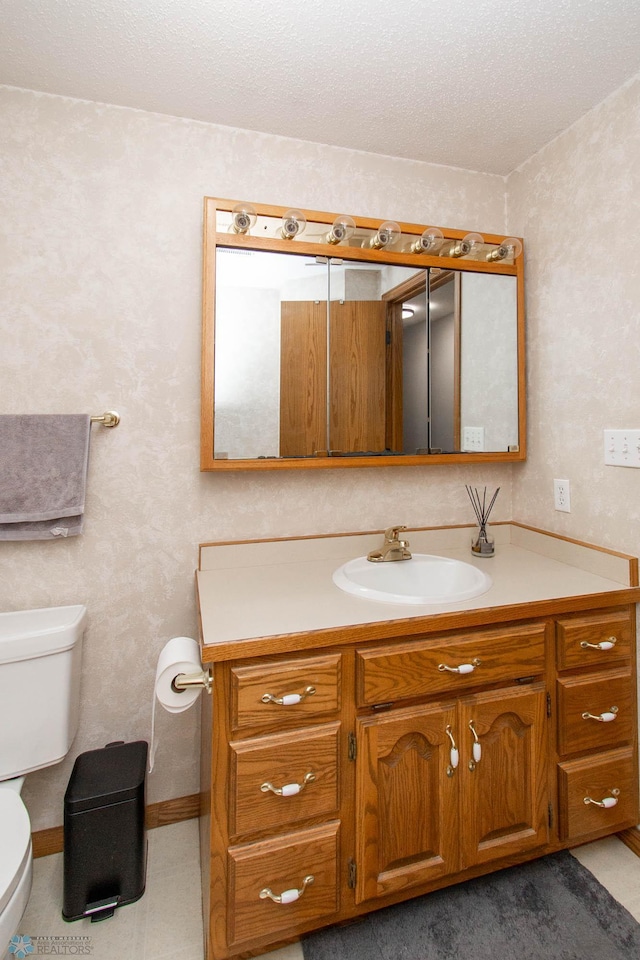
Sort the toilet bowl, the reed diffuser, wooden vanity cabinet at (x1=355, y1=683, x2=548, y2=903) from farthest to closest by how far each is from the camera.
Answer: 1. the reed diffuser
2. wooden vanity cabinet at (x1=355, y1=683, x2=548, y2=903)
3. the toilet bowl

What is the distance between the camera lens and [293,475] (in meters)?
1.72

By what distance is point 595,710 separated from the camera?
1.40 meters

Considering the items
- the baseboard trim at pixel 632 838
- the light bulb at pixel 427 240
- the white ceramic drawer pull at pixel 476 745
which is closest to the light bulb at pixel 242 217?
the light bulb at pixel 427 240

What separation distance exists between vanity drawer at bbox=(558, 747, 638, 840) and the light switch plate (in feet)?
2.84

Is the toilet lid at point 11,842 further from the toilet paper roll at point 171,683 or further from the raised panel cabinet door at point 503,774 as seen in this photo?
the raised panel cabinet door at point 503,774

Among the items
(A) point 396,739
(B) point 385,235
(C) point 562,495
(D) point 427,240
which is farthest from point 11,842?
(D) point 427,240

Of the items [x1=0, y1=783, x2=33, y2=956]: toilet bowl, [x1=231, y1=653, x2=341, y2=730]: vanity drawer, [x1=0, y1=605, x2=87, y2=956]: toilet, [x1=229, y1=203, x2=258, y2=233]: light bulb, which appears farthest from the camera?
[x1=229, y1=203, x2=258, y2=233]: light bulb

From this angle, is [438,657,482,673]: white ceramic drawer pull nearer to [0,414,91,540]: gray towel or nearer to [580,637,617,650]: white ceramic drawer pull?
[580,637,617,650]: white ceramic drawer pull

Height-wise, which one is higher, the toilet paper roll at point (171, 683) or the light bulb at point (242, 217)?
the light bulb at point (242, 217)

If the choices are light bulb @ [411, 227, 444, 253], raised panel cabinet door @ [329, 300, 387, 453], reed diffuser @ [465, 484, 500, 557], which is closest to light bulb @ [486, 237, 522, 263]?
light bulb @ [411, 227, 444, 253]

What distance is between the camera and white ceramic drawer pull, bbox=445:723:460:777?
124 centimetres

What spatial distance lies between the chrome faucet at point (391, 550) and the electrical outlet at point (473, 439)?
1.49ft

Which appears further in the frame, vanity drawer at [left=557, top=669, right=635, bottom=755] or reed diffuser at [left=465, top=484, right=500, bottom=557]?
reed diffuser at [left=465, top=484, right=500, bottom=557]

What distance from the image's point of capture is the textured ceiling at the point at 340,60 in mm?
1178
